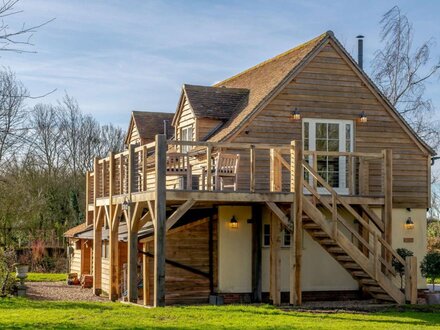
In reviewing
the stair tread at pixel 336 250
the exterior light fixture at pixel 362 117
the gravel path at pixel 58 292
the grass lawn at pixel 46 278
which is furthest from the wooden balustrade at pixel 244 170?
the grass lawn at pixel 46 278

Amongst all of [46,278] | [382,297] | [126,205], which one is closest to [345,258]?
[382,297]

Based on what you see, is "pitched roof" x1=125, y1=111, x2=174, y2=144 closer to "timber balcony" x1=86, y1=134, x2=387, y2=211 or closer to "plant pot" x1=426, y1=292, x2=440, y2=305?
"timber balcony" x1=86, y1=134, x2=387, y2=211

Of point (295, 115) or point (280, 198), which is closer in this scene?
point (280, 198)

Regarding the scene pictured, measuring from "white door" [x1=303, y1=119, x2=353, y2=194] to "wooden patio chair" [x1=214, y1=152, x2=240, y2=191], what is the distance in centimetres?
321

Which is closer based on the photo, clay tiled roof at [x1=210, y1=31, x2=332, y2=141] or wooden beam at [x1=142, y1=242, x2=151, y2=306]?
wooden beam at [x1=142, y1=242, x2=151, y2=306]

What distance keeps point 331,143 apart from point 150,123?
Answer: 313 inches

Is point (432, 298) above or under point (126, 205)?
under

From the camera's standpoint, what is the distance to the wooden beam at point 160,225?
1616 cm

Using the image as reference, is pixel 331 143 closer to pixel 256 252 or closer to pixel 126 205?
pixel 256 252

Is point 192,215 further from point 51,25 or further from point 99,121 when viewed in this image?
point 99,121

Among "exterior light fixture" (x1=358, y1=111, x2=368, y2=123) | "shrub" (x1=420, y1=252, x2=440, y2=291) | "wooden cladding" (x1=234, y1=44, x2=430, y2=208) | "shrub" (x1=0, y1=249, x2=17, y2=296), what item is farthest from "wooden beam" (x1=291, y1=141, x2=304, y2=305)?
"shrub" (x1=0, y1=249, x2=17, y2=296)

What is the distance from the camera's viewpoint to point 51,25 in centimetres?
1009

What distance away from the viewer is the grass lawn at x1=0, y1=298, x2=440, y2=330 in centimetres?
1360

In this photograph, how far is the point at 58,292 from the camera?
2242 centimetres
